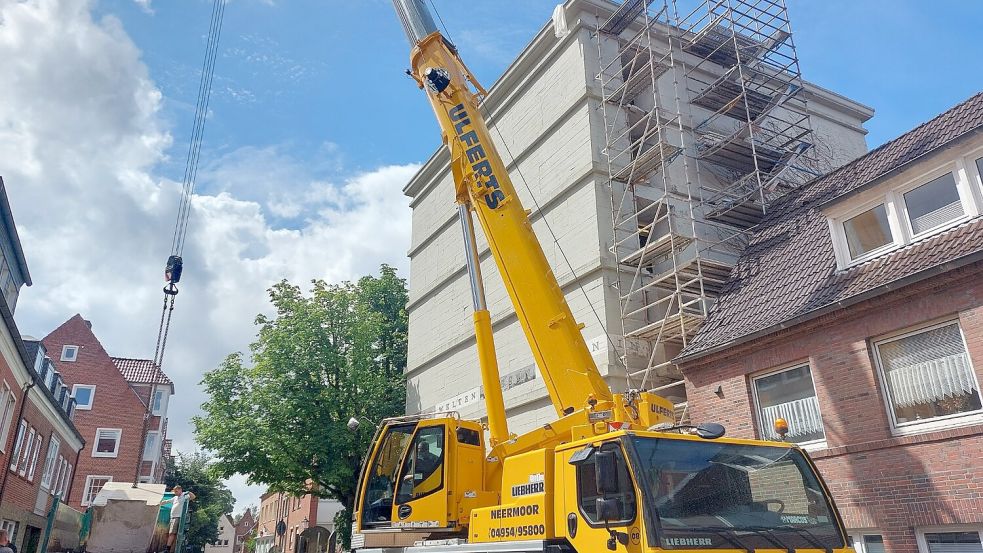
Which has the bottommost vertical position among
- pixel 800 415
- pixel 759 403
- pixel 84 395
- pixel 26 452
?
pixel 800 415

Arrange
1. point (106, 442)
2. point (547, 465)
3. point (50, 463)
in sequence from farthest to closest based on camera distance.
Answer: point (106, 442) < point (50, 463) < point (547, 465)

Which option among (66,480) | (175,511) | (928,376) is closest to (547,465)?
(928,376)

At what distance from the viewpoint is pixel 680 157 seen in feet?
64.7

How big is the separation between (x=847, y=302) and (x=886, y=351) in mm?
948

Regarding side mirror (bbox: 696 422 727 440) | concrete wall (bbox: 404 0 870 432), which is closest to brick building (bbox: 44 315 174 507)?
concrete wall (bbox: 404 0 870 432)

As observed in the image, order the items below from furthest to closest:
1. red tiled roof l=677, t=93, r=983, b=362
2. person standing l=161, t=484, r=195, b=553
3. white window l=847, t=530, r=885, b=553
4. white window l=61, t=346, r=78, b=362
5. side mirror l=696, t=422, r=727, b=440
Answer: white window l=61, t=346, r=78, b=362 → person standing l=161, t=484, r=195, b=553 → red tiled roof l=677, t=93, r=983, b=362 → white window l=847, t=530, r=885, b=553 → side mirror l=696, t=422, r=727, b=440

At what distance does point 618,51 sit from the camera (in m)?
21.3

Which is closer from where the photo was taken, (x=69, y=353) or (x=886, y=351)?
(x=886, y=351)

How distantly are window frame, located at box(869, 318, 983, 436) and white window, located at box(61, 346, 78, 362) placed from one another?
42269mm

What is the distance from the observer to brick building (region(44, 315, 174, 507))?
3788cm

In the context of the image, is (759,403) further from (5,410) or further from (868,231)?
(5,410)

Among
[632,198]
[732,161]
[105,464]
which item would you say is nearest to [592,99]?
[632,198]

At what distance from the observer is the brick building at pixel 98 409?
124 feet

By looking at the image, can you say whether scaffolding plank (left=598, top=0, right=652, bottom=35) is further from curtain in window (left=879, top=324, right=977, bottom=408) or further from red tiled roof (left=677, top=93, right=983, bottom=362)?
curtain in window (left=879, top=324, right=977, bottom=408)
